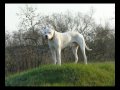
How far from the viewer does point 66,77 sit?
13062 millimetres

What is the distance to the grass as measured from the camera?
13.0 metres

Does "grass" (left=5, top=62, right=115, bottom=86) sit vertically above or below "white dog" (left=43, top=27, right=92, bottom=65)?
below

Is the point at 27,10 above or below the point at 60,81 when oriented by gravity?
above

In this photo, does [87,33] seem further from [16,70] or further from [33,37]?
[16,70]

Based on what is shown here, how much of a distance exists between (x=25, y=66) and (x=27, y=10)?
3610 mm

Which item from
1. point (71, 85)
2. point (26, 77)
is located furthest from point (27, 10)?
point (71, 85)

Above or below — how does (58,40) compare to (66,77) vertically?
above

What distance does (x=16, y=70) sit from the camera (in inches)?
753

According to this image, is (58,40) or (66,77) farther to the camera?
(58,40)

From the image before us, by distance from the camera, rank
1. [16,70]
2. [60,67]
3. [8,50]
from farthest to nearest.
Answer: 1. [8,50]
2. [16,70]
3. [60,67]

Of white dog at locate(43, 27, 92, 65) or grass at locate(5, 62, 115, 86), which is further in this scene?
white dog at locate(43, 27, 92, 65)

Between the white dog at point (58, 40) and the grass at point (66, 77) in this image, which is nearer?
the grass at point (66, 77)

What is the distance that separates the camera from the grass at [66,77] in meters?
13.0

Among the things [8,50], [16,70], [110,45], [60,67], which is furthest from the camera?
[110,45]
